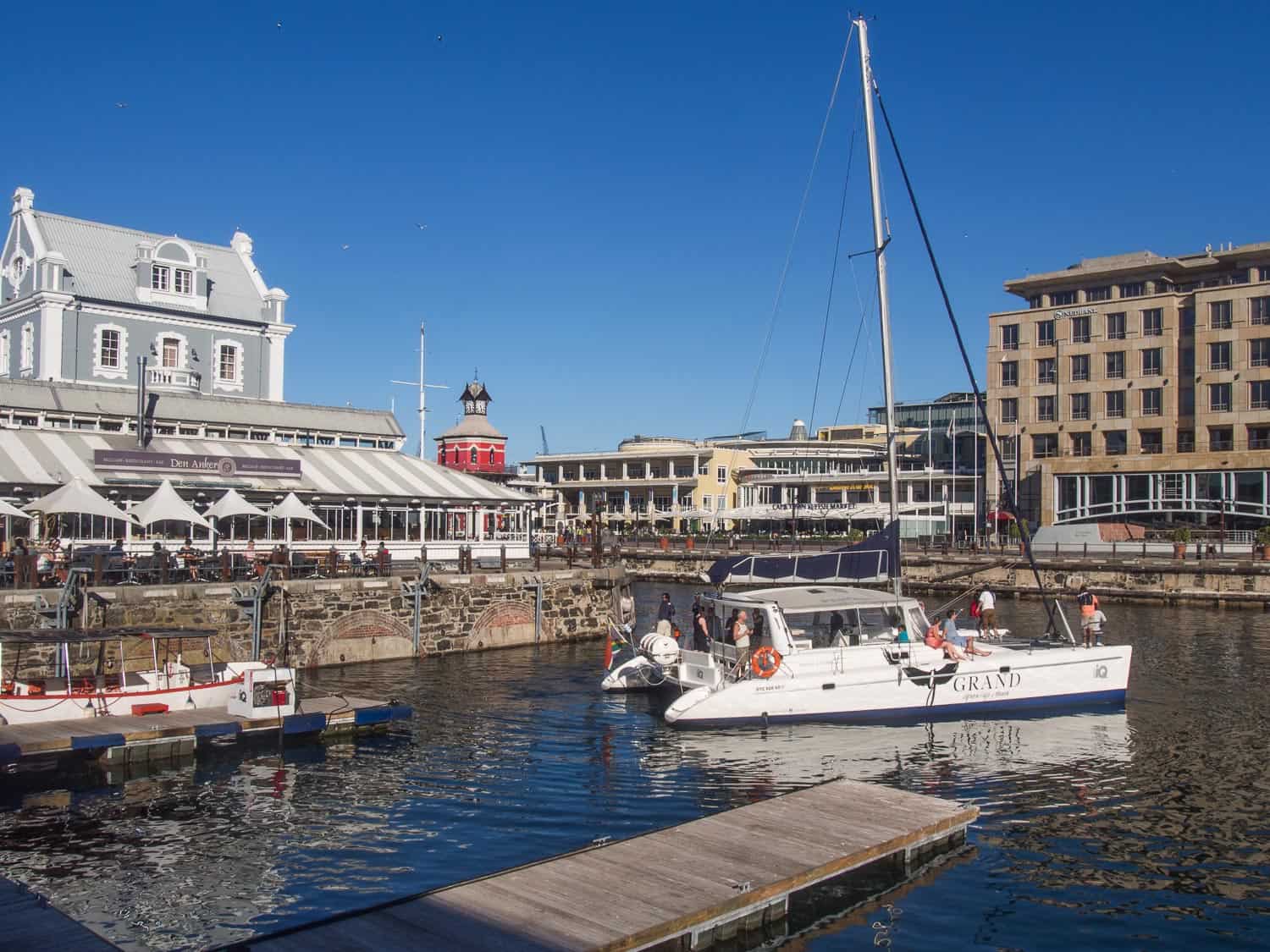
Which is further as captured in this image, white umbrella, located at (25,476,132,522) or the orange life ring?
white umbrella, located at (25,476,132,522)

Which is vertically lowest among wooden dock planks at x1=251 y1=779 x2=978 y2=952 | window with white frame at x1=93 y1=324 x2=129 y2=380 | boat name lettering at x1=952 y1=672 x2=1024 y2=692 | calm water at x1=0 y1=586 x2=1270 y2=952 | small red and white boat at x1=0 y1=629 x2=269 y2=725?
calm water at x1=0 y1=586 x2=1270 y2=952

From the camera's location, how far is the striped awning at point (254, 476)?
37.7m

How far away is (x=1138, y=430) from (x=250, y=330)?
6432 cm

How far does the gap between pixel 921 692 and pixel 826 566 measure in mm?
4291

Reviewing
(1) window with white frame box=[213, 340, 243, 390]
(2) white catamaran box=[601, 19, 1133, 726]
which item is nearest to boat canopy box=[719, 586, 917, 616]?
(2) white catamaran box=[601, 19, 1133, 726]

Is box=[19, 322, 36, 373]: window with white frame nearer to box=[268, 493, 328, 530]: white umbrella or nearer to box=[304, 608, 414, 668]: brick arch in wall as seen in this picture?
box=[268, 493, 328, 530]: white umbrella

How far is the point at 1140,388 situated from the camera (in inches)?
3250

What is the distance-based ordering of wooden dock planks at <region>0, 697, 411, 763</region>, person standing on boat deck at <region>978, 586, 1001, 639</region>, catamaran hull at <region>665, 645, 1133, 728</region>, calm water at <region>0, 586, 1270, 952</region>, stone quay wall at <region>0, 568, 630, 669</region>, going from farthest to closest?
person standing on boat deck at <region>978, 586, 1001, 639</region>
stone quay wall at <region>0, 568, 630, 669</region>
catamaran hull at <region>665, 645, 1133, 728</region>
wooden dock planks at <region>0, 697, 411, 763</region>
calm water at <region>0, 586, 1270, 952</region>

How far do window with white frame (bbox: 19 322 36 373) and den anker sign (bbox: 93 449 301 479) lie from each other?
18631 mm

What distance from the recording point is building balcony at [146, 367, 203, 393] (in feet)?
177

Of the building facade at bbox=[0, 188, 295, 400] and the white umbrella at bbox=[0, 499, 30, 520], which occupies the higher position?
the building facade at bbox=[0, 188, 295, 400]

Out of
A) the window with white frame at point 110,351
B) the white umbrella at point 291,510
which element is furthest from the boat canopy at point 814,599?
the window with white frame at point 110,351

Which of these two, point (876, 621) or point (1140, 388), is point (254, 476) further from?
point (1140, 388)

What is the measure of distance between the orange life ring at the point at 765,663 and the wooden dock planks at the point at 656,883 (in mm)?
7990
